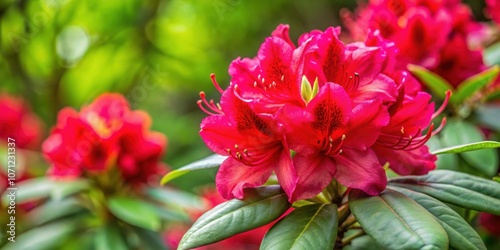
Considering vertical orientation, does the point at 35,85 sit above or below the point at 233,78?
above

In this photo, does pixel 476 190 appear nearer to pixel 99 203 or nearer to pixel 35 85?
pixel 99 203

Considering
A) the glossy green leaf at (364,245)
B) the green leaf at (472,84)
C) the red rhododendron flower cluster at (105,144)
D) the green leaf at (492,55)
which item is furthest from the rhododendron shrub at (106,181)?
the green leaf at (492,55)

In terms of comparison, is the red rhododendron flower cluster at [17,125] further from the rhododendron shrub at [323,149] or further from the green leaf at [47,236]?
the rhododendron shrub at [323,149]

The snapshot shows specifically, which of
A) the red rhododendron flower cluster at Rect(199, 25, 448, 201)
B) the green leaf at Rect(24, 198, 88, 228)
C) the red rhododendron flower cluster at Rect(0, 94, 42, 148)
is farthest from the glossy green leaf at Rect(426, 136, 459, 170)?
the red rhododendron flower cluster at Rect(0, 94, 42, 148)

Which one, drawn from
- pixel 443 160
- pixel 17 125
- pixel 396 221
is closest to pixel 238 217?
pixel 396 221

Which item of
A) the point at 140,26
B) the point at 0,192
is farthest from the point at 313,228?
the point at 140,26

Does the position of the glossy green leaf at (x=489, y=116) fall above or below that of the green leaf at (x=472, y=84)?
below

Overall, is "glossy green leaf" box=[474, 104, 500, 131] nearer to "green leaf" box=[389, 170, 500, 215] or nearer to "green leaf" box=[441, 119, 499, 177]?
"green leaf" box=[441, 119, 499, 177]
